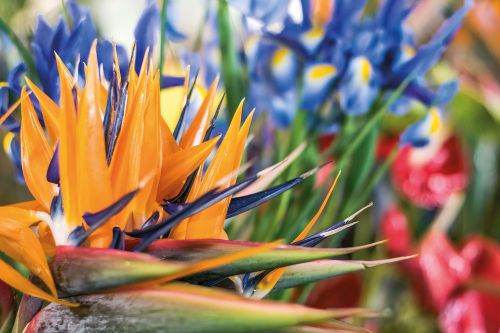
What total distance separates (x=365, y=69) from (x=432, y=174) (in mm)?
366

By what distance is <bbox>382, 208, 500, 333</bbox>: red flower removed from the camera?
0.52 metres

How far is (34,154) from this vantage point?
182mm

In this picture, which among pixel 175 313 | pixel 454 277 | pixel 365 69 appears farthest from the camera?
pixel 454 277

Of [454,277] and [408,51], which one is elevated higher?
[408,51]

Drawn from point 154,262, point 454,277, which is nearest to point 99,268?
point 154,262

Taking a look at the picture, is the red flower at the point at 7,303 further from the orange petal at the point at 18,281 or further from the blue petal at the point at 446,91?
the blue petal at the point at 446,91

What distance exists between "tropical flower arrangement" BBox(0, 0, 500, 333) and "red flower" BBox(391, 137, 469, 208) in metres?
0.18

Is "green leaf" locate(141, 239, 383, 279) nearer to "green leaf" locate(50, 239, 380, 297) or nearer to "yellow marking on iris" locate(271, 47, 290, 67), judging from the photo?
"green leaf" locate(50, 239, 380, 297)

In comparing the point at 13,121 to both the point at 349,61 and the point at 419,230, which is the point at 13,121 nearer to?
the point at 349,61

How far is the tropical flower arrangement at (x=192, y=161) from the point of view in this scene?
0.15m

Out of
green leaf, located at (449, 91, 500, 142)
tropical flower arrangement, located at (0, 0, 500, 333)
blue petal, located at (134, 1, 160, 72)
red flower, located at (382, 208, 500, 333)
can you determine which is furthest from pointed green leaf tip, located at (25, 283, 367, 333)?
green leaf, located at (449, 91, 500, 142)

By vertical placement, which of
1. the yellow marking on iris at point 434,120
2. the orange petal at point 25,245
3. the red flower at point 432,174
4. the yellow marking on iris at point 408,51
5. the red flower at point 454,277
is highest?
the orange petal at point 25,245

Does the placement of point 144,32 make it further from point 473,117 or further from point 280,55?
point 473,117

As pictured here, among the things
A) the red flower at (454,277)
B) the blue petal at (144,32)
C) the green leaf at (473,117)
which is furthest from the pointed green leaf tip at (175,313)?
the green leaf at (473,117)
